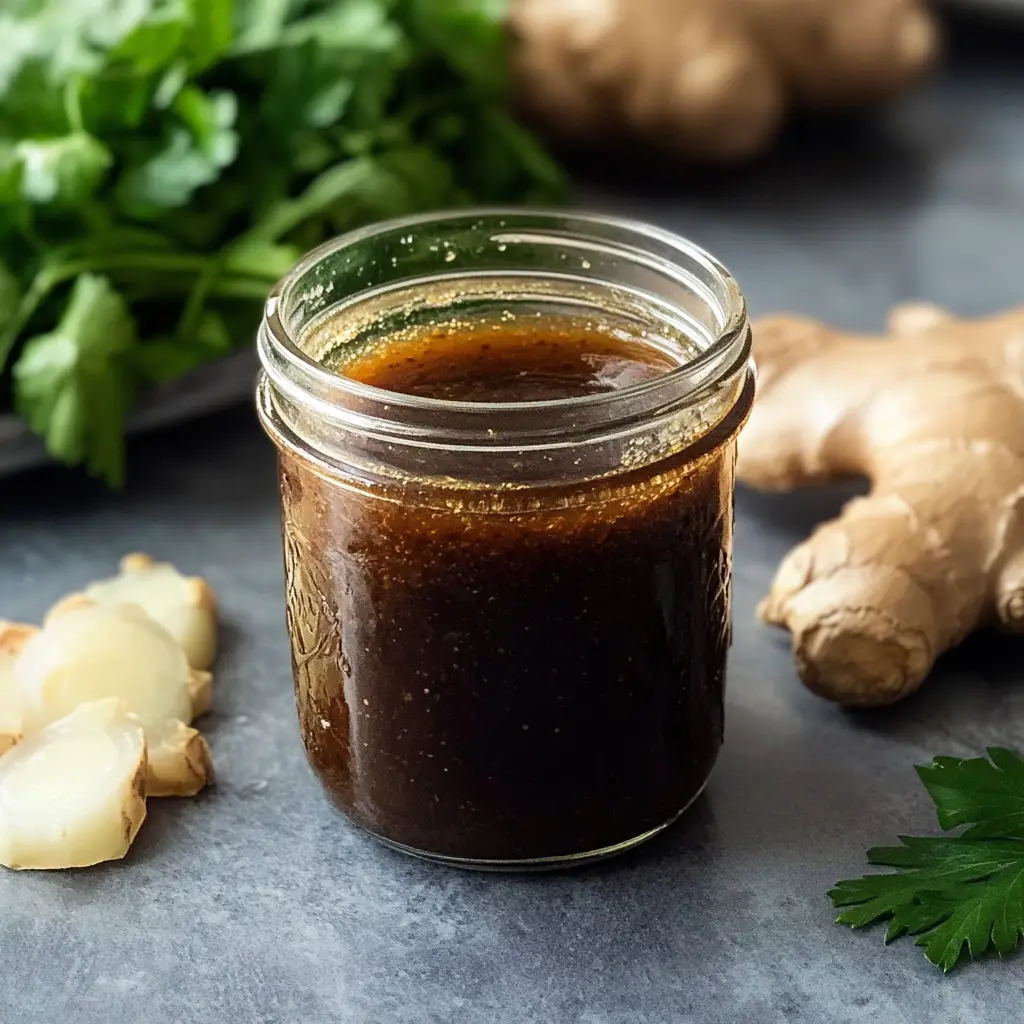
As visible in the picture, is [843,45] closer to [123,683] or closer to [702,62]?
[702,62]

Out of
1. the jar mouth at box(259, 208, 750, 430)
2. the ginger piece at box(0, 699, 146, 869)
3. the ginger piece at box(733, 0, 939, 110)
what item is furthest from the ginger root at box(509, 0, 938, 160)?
the ginger piece at box(0, 699, 146, 869)

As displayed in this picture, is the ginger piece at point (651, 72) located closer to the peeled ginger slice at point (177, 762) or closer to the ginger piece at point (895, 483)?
the ginger piece at point (895, 483)

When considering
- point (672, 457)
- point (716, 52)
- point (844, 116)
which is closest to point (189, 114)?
point (672, 457)

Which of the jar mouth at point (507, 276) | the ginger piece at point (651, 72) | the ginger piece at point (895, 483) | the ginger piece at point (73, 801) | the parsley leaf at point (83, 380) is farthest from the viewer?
the ginger piece at point (651, 72)

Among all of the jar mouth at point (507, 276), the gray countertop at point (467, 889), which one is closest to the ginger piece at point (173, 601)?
the gray countertop at point (467, 889)

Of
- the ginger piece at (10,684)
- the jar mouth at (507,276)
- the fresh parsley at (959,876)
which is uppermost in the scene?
the jar mouth at (507,276)

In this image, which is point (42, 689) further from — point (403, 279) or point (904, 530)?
point (904, 530)

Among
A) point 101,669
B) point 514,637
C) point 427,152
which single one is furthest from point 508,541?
point 427,152
